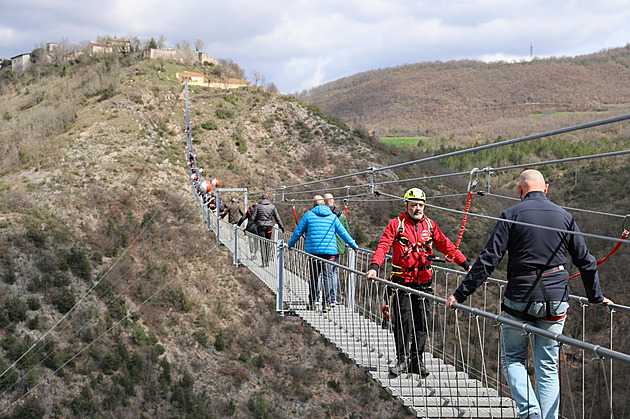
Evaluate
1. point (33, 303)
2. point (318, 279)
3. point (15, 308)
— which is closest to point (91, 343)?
point (33, 303)

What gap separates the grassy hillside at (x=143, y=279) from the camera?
813 inches

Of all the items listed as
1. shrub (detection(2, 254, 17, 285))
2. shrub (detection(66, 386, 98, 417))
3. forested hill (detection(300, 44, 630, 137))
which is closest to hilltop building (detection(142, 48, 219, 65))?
forested hill (detection(300, 44, 630, 137))

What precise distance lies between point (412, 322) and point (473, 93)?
289 feet

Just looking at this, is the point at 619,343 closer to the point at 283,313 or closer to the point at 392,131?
the point at 283,313

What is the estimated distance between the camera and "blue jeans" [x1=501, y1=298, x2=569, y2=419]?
308 centimetres

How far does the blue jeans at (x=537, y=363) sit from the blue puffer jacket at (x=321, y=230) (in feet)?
10.1

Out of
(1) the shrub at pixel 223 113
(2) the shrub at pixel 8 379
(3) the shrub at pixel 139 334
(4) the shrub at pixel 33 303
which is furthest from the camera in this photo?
(1) the shrub at pixel 223 113

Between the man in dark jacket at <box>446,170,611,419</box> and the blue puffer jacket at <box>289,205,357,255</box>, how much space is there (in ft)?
10.2

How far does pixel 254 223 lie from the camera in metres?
10.5

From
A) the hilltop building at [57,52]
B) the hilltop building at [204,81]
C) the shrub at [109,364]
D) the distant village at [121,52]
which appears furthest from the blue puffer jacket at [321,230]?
the hilltop building at [57,52]

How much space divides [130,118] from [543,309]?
3645 cm

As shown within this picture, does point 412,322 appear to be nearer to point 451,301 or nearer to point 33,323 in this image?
point 451,301

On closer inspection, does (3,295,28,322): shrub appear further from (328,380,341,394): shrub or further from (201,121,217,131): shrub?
(201,121,217,131): shrub

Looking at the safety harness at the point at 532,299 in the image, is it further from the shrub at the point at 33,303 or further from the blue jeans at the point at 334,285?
the shrub at the point at 33,303
